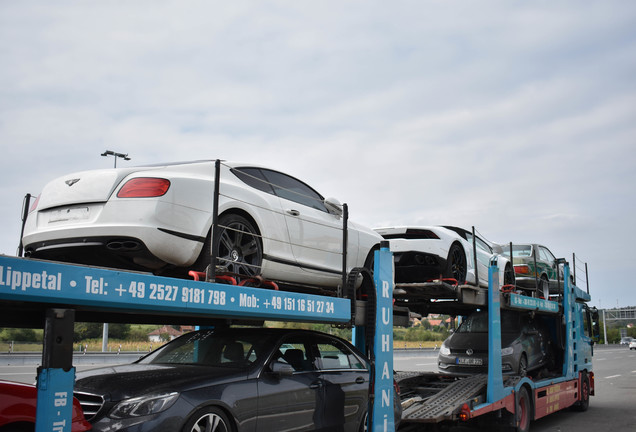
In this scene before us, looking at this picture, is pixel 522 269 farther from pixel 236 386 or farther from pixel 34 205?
pixel 34 205

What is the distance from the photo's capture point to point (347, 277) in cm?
608

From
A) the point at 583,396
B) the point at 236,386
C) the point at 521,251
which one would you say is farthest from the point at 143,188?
the point at 583,396

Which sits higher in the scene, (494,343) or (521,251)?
(521,251)

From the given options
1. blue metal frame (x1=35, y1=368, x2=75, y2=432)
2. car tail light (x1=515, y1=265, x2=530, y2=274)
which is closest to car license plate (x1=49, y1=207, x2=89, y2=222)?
blue metal frame (x1=35, y1=368, x2=75, y2=432)

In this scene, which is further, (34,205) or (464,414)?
(464,414)

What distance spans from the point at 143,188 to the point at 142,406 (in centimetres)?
154

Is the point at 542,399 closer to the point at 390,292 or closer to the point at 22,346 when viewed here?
the point at 390,292

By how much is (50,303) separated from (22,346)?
27561 millimetres

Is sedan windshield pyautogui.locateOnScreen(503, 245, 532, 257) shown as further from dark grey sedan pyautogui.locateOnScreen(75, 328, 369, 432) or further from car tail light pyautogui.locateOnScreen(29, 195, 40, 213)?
car tail light pyautogui.locateOnScreen(29, 195, 40, 213)

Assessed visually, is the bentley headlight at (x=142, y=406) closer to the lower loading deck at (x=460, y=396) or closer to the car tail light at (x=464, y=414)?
the lower loading deck at (x=460, y=396)

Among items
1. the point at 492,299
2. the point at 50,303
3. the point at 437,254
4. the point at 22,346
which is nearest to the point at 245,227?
the point at 50,303

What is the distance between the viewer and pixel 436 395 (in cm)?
825

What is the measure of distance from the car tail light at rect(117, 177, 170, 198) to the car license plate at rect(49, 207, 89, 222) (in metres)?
0.30

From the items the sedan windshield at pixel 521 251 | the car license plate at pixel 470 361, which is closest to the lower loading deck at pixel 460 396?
the car license plate at pixel 470 361
